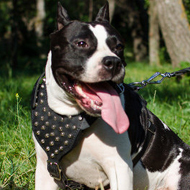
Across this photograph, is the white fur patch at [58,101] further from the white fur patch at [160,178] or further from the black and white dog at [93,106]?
the white fur patch at [160,178]

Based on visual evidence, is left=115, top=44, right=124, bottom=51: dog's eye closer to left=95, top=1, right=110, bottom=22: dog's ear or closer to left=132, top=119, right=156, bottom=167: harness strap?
left=95, top=1, right=110, bottom=22: dog's ear

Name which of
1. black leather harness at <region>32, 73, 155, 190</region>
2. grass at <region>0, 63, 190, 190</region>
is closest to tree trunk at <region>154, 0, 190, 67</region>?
grass at <region>0, 63, 190, 190</region>

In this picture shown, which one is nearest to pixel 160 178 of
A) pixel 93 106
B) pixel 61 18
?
pixel 93 106

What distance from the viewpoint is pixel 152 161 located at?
8.03 ft

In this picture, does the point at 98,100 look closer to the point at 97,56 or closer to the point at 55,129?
the point at 97,56

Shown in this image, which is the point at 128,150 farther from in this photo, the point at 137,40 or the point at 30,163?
the point at 137,40

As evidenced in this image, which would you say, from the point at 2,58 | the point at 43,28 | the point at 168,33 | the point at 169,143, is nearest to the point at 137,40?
the point at 43,28

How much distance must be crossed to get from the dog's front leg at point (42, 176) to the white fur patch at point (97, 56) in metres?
0.68

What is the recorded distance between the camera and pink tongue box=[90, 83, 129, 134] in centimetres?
187

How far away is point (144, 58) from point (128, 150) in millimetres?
14531

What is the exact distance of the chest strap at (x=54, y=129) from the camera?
2.04 meters

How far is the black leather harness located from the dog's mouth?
14 cm

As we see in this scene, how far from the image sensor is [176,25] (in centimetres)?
604

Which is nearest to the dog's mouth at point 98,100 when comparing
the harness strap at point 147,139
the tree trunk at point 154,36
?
the harness strap at point 147,139
